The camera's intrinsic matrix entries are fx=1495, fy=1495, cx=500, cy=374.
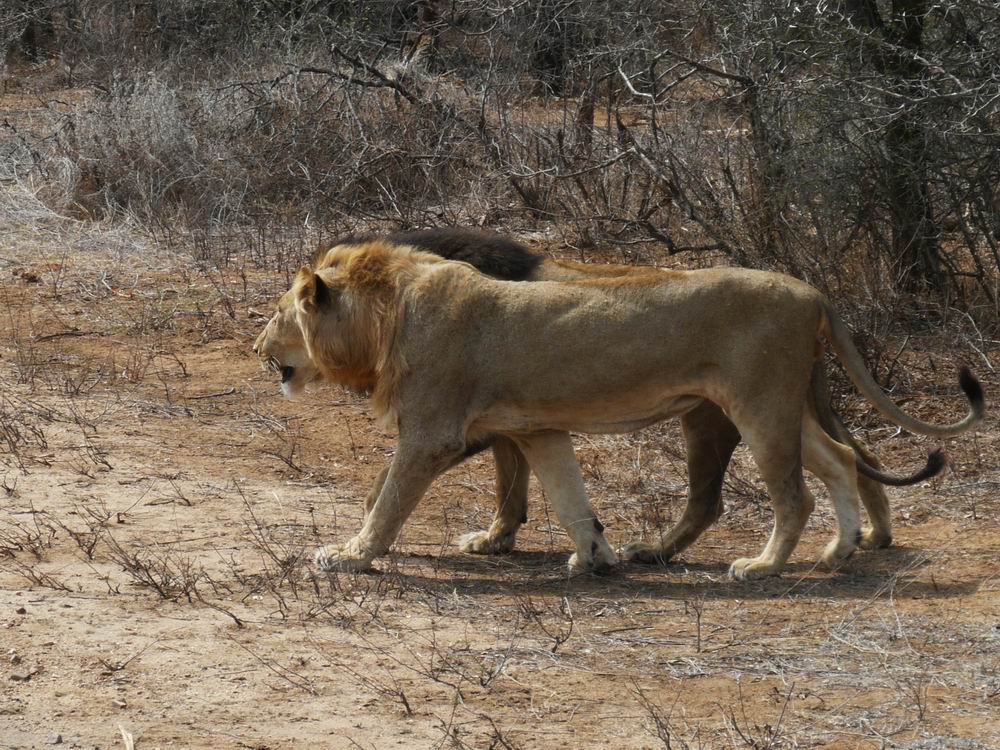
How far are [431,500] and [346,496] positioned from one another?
47 centimetres

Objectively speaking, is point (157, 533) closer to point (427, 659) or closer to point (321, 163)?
point (427, 659)

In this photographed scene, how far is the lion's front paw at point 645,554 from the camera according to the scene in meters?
6.78

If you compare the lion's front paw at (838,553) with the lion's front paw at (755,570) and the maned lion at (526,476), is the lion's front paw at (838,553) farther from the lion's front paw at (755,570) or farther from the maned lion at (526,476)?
the maned lion at (526,476)

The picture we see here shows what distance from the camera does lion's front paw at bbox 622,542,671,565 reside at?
22.2 ft

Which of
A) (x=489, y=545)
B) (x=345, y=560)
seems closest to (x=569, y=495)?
(x=489, y=545)

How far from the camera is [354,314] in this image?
6594 mm

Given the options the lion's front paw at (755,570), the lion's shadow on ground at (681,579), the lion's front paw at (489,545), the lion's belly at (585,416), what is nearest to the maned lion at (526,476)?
the lion's front paw at (489,545)

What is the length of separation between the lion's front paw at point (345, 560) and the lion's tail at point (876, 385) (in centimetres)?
218

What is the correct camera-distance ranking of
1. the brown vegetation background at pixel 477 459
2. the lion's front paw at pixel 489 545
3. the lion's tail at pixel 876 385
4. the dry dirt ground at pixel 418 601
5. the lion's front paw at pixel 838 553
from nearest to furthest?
the dry dirt ground at pixel 418 601 < the brown vegetation background at pixel 477 459 < the lion's tail at pixel 876 385 < the lion's front paw at pixel 838 553 < the lion's front paw at pixel 489 545

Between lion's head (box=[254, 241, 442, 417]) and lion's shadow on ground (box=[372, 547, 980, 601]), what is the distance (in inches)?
30.6

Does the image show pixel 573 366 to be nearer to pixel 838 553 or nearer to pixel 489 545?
pixel 489 545

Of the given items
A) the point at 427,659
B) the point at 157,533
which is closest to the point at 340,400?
the point at 157,533

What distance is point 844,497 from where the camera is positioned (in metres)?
6.55

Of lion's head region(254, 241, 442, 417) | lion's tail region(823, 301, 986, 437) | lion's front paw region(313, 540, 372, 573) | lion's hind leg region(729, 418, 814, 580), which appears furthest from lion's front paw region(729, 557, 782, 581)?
lion's head region(254, 241, 442, 417)
